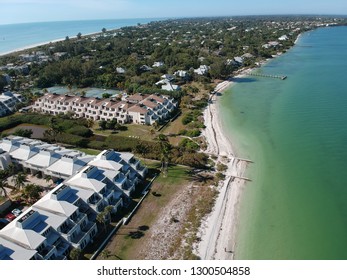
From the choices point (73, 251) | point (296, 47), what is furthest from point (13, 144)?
point (296, 47)

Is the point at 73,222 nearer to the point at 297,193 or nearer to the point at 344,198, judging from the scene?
the point at 297,193

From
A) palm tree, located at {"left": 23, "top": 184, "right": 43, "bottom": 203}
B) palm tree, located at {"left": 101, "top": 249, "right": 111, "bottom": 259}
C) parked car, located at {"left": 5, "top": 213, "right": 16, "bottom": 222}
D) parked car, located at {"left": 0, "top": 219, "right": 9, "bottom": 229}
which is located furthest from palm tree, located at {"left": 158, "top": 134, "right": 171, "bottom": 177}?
parked car, located at {"left": 0, "top": 219, "right": 9, "bottom": 229}

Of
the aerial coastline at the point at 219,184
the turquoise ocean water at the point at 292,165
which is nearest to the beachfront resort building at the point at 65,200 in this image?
the aerial coastline at the point at 219,184

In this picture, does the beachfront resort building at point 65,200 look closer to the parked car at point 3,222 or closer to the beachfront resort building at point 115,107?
the parked car at point 3,222

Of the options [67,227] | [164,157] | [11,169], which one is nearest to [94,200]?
[67,227]

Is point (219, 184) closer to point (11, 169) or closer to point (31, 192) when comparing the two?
point (31, 192)
